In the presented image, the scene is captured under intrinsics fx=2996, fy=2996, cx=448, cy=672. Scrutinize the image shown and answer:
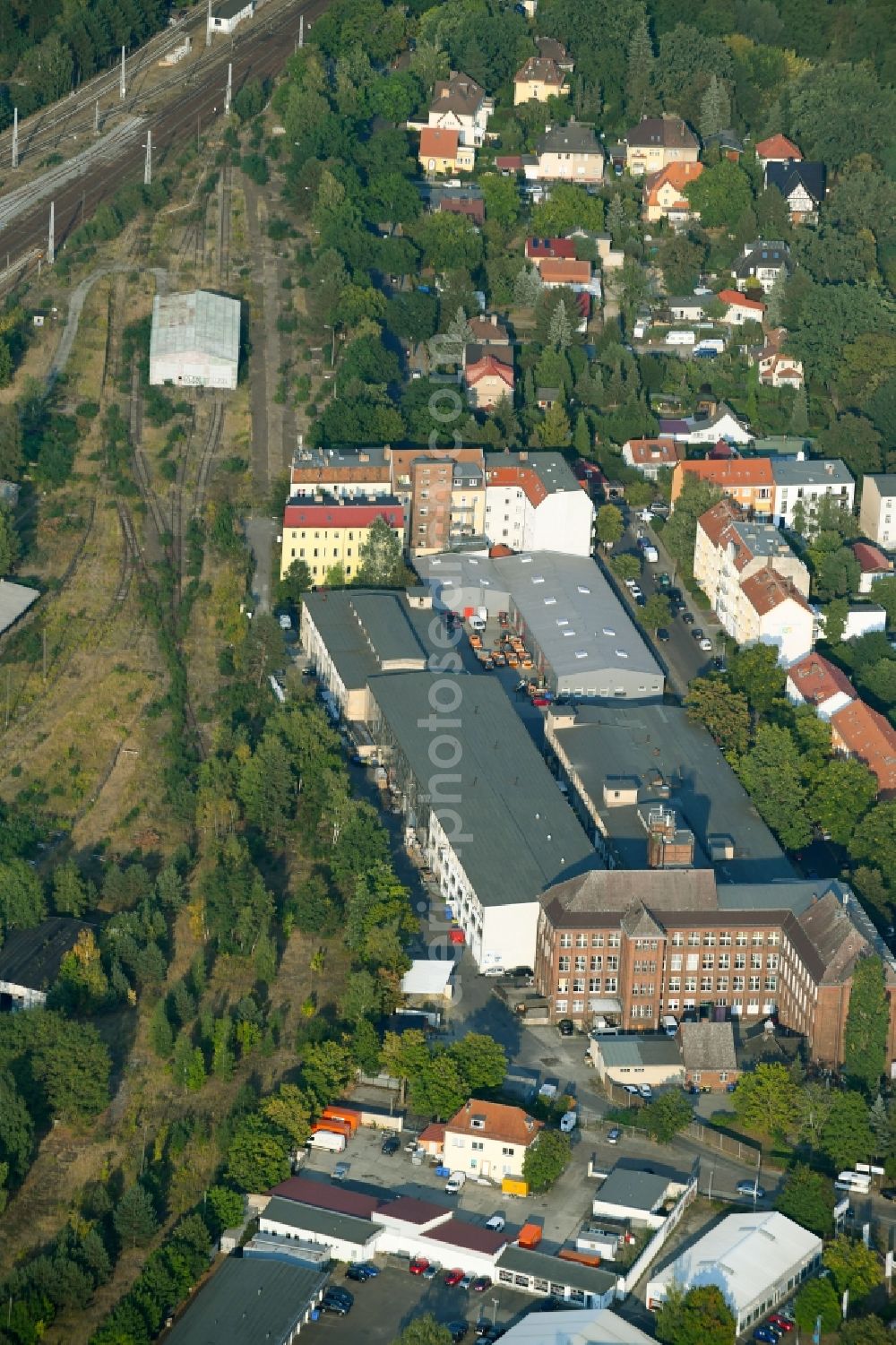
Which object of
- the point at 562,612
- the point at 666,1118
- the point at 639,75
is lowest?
the point at 666,1118

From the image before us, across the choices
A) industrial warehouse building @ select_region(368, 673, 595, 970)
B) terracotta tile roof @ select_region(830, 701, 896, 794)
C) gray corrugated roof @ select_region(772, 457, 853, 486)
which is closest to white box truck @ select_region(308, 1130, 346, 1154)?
industrial warehouse building @ select_region(368, 673, 595, 970)

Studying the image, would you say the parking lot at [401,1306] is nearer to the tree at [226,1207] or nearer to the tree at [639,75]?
the tree at [226,1207]

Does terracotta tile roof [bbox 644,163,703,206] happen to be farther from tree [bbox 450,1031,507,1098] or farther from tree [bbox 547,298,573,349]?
tree [bbox 450,1031,507,1098]

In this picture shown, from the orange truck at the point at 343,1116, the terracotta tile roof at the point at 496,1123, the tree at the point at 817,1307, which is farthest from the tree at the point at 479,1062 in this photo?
the tree at the point at 817,1307

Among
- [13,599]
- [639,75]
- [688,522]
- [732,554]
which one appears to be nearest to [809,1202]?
[732,554]

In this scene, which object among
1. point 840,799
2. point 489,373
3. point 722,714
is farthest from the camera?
point 489,373

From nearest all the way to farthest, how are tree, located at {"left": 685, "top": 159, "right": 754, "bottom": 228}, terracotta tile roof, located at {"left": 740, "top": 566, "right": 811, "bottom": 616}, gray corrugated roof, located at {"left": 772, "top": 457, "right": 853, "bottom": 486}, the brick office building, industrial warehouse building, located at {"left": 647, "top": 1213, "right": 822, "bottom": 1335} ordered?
industrial warehouse building, located at {"left": 647, "top": 1213, "right": 822, "bottom": 1335} < the brick office building < terracotta tile roof, located at {"left": 740, "top": 566, "right": 811, "bottom": 616} < gray corrugated roof, located at {"left": 772, "top": 457, "right": 853, "bottom": 486} < tree, located at {"left": 685, "top": 159, "right": 754, "bottom": 228}

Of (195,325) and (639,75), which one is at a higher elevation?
(639,75)

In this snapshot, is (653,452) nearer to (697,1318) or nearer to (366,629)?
(366,629)
